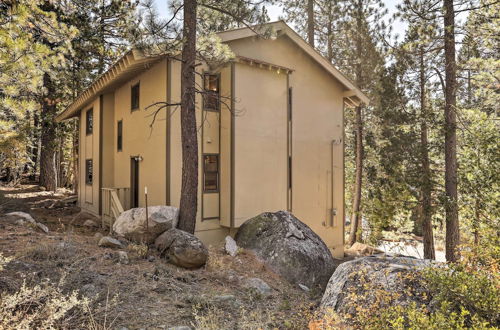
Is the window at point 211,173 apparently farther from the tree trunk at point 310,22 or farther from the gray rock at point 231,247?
the tree trunk at point 310,22

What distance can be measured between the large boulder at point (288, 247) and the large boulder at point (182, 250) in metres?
2.05

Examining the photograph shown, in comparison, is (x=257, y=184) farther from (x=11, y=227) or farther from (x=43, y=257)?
(x=11, y=227)

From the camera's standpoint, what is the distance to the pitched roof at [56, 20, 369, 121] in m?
8.89

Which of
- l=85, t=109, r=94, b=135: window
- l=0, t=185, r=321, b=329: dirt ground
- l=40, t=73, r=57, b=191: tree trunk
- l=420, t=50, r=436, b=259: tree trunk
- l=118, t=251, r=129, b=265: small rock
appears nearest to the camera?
l=0, t=185, r=321, b=329: dirt ground

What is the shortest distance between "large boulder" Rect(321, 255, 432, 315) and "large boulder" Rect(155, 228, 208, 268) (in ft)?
9.52

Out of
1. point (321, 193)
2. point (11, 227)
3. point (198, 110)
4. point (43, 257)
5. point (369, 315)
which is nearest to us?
point (369, 315)

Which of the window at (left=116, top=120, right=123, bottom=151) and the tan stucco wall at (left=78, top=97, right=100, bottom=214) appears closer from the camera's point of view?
the window at (left=116, top=120, right=123, bottom=151)

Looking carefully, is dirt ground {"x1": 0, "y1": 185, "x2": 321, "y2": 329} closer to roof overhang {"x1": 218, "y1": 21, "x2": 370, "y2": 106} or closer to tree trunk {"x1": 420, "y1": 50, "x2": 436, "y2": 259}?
tree trunk {"x1": 420, "y1": 50, "x2": 436, "y2": 259}

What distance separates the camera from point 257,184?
31.7ft

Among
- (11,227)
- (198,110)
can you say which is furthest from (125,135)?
(11,227)

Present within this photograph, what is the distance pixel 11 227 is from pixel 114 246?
2813mm

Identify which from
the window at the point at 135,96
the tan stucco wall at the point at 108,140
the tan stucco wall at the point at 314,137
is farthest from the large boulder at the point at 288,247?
the tan stucco wall at the point at 108,140

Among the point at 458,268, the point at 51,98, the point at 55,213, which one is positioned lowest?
the point at 55,213

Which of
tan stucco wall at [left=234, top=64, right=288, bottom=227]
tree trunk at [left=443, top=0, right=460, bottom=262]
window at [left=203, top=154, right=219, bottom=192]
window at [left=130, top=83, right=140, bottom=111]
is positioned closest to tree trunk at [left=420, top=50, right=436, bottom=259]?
tree trunk at [left=443, top=0, right=460, bottom=262]
